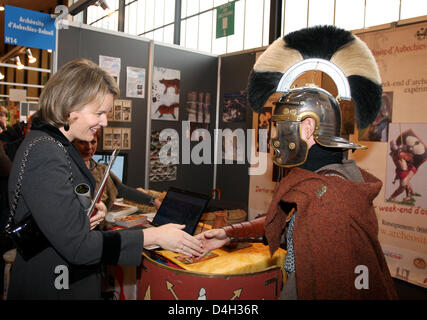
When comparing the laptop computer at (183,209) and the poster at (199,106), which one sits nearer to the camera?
the laptop computer at (183,209)

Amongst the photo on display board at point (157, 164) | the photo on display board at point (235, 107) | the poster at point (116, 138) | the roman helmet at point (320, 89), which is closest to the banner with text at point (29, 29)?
the poster at point (116, 138)

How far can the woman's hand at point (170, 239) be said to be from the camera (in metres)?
1.40

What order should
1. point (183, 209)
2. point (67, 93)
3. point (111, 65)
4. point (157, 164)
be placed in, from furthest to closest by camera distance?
point (157, 164), point (111, 65), point (183, 209), point (67, 93)

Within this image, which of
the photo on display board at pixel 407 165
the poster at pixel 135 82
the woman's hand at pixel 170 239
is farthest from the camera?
the poster at pixel 135 82

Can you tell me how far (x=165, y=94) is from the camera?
381 cm

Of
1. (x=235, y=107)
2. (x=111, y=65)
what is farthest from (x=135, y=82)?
(x=235, y=107)

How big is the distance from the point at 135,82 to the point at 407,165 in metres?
2.64

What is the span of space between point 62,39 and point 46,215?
2468 mm

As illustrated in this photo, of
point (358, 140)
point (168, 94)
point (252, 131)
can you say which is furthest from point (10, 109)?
point (358, 140)

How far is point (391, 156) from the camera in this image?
2.71 m

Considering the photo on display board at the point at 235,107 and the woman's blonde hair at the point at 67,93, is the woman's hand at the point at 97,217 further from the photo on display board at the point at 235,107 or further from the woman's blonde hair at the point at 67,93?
the photo on display board at the point at 235,107

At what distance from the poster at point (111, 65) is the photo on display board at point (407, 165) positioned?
2.57 m

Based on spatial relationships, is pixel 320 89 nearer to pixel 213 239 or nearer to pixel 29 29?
pixel 213 239

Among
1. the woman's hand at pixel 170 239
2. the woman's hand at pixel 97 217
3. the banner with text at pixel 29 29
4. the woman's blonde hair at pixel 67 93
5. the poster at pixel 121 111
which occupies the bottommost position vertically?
the woman's hand at pixel 170 239
